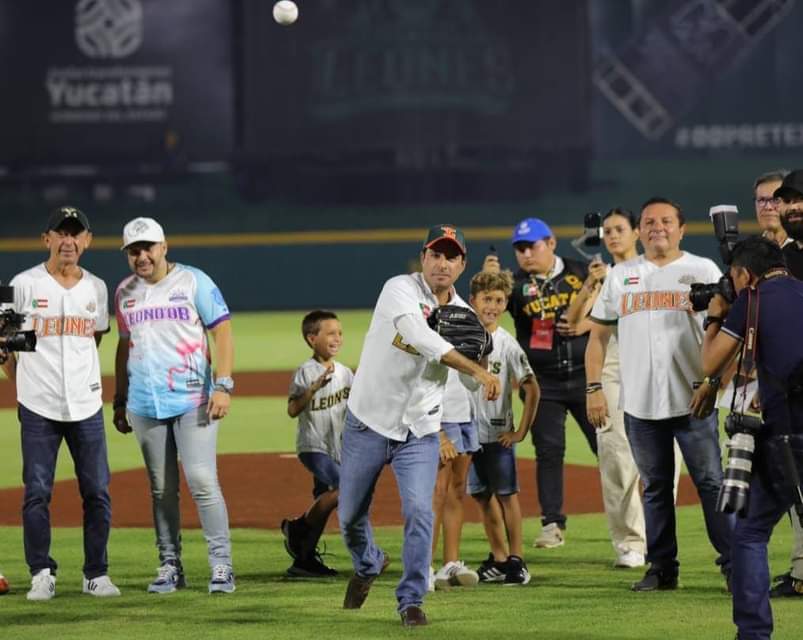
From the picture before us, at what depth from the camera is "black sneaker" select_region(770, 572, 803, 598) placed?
7.61 m

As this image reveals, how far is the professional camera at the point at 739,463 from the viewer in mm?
5984

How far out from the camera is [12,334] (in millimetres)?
7645

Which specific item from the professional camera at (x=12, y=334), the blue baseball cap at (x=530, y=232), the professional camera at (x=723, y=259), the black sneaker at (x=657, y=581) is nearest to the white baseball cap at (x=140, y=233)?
the professional camera at (x=12, y=334)

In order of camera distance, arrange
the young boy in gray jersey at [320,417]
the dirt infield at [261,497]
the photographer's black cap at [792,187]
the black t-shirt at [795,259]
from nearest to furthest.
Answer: the photographer's black cap at [792,187], the black t-shirt at [795,259], the young boy in gray jersey at [320,417], the dirt infield at [261,497]

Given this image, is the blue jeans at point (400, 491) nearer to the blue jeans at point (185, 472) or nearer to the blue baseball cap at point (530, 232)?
the blue jeans at point (185, 472)

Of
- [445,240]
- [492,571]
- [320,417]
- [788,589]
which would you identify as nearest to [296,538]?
[320,417]

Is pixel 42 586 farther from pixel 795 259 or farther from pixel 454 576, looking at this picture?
pixel 795 259

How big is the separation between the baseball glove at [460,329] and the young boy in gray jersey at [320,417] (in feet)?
5.10

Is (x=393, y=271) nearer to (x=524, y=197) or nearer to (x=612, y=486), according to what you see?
(x=524, y=197)

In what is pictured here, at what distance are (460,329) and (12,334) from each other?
2104 millimetres

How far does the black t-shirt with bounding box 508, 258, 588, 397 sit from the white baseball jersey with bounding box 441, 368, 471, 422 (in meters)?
1.56

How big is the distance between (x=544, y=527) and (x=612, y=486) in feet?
2.38

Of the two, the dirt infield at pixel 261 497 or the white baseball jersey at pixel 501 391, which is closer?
the white baseball jersey at pixel 501 391

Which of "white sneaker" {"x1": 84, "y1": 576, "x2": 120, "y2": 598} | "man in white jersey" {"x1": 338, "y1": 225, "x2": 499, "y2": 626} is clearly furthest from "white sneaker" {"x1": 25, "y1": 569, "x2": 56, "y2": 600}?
"man in white jersey" {"x1": 338, "y1": 225, "x2": 499, "y2": 626}
